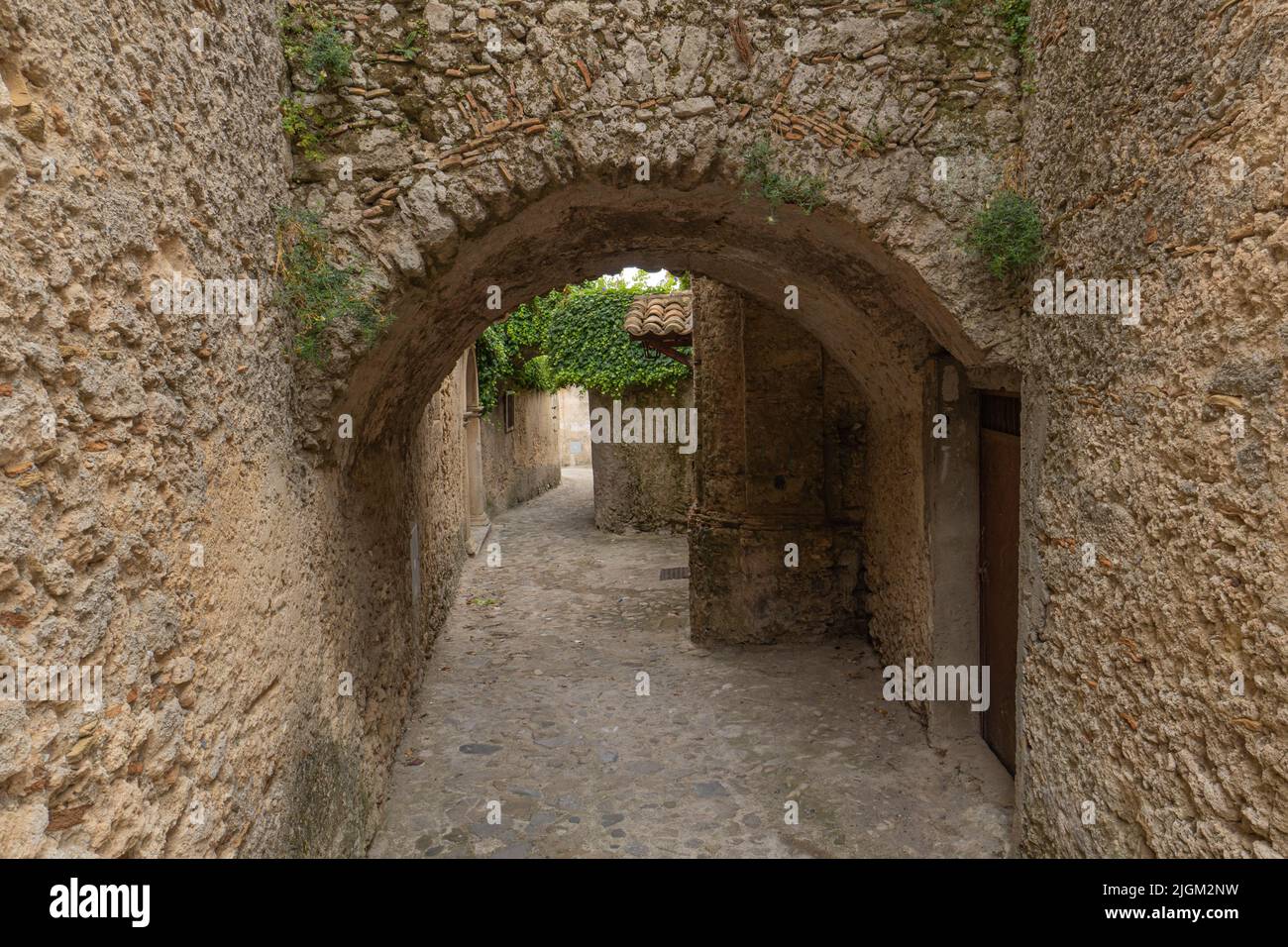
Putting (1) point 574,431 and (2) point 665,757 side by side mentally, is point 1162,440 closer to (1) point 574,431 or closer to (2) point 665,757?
(2) point 665,757

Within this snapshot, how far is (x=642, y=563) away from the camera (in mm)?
12445

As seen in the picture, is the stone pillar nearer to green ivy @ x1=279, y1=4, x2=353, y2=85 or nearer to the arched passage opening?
the arched passage opening

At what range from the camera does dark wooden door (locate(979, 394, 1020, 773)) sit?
4.83m

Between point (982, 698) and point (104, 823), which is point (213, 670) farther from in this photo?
point (982, 698)

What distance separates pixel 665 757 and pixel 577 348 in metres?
11.4

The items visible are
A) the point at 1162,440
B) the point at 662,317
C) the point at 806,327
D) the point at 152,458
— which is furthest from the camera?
the point at 662,317

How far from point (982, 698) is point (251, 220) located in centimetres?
494

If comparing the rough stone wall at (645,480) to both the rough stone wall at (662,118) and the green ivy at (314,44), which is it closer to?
the rough stone wall at (662,118)

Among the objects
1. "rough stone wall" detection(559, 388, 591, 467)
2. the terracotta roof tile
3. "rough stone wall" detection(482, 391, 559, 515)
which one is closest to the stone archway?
the terracotta roof tile

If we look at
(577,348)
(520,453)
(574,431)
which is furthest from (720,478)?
(574,431)

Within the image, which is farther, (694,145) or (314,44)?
(694,145)

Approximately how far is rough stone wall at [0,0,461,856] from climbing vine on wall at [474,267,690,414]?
37.4 ft

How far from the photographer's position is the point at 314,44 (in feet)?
11.7

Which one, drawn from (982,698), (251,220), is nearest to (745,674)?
(982,698)
